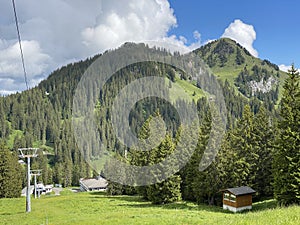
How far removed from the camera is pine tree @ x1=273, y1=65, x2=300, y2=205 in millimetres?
29391

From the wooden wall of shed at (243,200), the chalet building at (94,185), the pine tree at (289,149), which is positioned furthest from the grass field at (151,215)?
the chalet building at (94,185)

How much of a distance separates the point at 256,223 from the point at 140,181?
3714cm

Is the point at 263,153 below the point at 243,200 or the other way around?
the other way around

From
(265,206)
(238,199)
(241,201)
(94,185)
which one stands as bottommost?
(94,185)

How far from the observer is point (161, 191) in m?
40.5

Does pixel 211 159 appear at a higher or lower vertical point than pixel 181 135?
lower

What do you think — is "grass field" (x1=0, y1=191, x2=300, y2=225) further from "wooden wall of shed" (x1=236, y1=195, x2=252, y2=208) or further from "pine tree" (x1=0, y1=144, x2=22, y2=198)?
"pine tree" (x1=0, y1=144, x2=22, y2=198)

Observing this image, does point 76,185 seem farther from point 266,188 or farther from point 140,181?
point 266,188

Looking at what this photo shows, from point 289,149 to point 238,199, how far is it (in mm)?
8593

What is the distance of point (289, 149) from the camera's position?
30.3 metres

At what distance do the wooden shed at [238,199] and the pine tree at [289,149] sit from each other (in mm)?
5243

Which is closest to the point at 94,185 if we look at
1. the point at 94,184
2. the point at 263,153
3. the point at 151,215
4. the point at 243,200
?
the point at 94,184

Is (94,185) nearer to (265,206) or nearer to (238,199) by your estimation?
(238,199)

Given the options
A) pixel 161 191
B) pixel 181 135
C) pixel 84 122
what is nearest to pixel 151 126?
pixel 181 135
